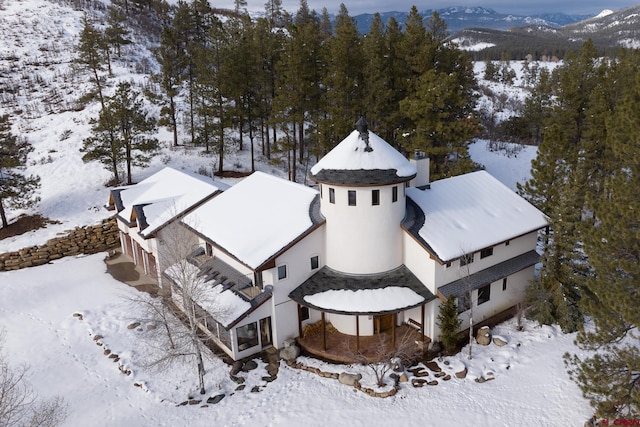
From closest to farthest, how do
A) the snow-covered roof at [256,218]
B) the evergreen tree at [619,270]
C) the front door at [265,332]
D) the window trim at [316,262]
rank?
the evergreen tree at [619,270] < the snow-covered roof at [256,218] < the front door at [265,332] < the window trim at [316,262]

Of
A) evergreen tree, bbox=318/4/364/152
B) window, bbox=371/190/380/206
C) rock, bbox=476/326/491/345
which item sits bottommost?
rock, bbox=476/326/491/345

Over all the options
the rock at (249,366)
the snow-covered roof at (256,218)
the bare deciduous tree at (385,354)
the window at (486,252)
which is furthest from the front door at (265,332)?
the window at (486,252)

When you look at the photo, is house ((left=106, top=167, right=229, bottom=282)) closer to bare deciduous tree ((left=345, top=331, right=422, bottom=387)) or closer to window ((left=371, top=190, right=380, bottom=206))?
window ((left=371, top=190, right=380, bottom=206))

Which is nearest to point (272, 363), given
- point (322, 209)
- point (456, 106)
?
point (322, 209)

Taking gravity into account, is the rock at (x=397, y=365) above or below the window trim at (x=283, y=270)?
below

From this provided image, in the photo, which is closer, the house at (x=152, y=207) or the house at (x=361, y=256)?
the house at (x=361, y=256)

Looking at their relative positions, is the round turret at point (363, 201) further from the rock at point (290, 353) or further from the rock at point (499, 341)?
the rock at point (499, 341)

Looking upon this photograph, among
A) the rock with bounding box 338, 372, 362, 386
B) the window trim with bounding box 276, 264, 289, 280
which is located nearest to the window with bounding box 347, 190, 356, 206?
the window trim with bounding box 276, 264, 289, 280
